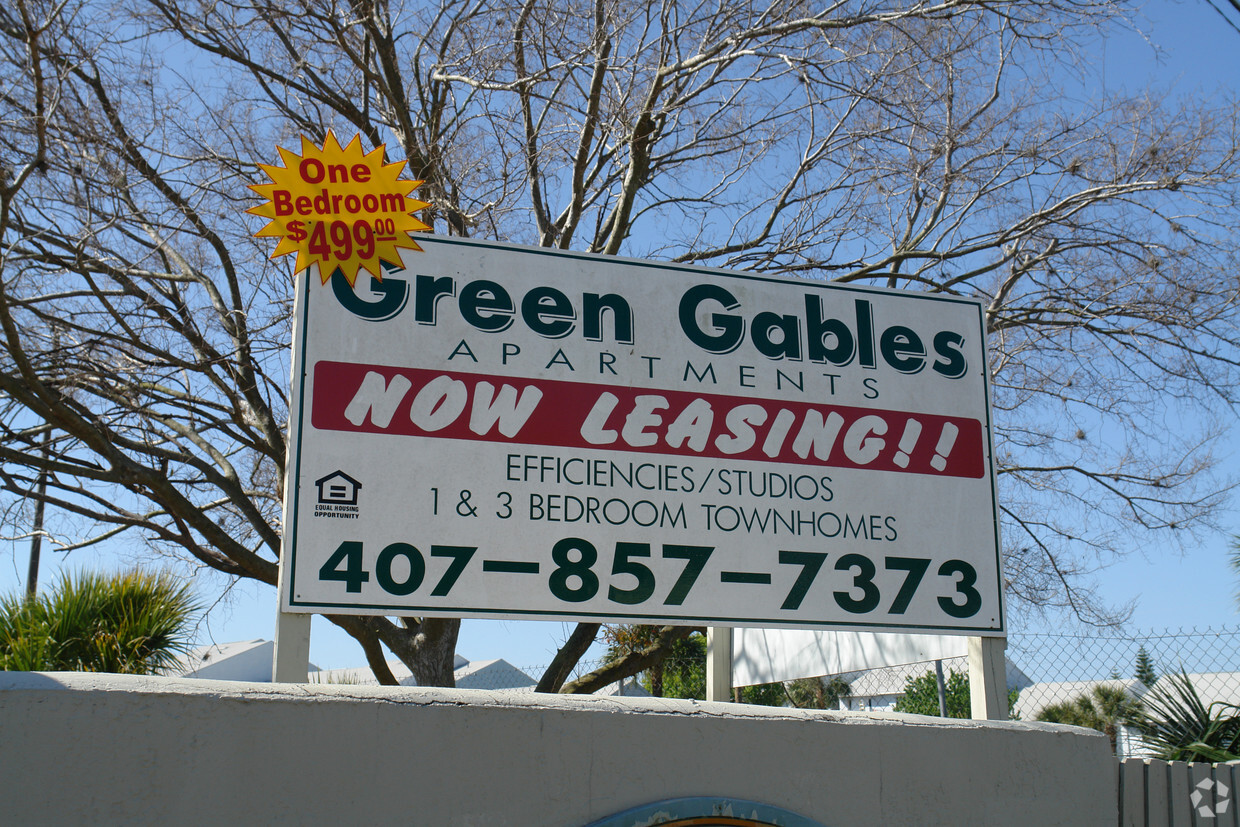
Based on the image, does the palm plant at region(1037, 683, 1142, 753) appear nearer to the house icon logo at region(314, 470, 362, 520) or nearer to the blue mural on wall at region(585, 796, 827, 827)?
the blue mural on wall at region(585, 796, 827, 827)

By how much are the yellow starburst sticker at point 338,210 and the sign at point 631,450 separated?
12 cm

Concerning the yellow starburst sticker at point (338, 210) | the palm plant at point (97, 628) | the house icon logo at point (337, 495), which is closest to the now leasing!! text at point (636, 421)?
the house icon logo at point (337, 495)

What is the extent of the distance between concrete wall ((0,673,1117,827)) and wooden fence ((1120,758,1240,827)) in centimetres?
22

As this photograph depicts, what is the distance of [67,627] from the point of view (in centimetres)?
819

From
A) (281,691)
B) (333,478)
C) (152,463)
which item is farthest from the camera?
(152,463)

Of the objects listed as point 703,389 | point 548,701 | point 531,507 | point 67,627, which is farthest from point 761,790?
point 67,627

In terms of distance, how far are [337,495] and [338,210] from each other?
132 centimetres

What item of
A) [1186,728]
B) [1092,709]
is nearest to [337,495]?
[1186,728]

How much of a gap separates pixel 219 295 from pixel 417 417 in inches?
249

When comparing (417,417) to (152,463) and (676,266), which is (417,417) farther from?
(152,463)

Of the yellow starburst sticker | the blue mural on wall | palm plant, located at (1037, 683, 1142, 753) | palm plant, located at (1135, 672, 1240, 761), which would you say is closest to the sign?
the yellow starburst sticker

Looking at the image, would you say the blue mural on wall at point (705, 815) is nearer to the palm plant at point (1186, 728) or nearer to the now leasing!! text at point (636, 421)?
the now leasing!! text at point (636, 421)

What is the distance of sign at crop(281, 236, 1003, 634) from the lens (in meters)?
4.45

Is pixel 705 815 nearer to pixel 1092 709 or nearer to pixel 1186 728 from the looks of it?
pixel 1186 728
